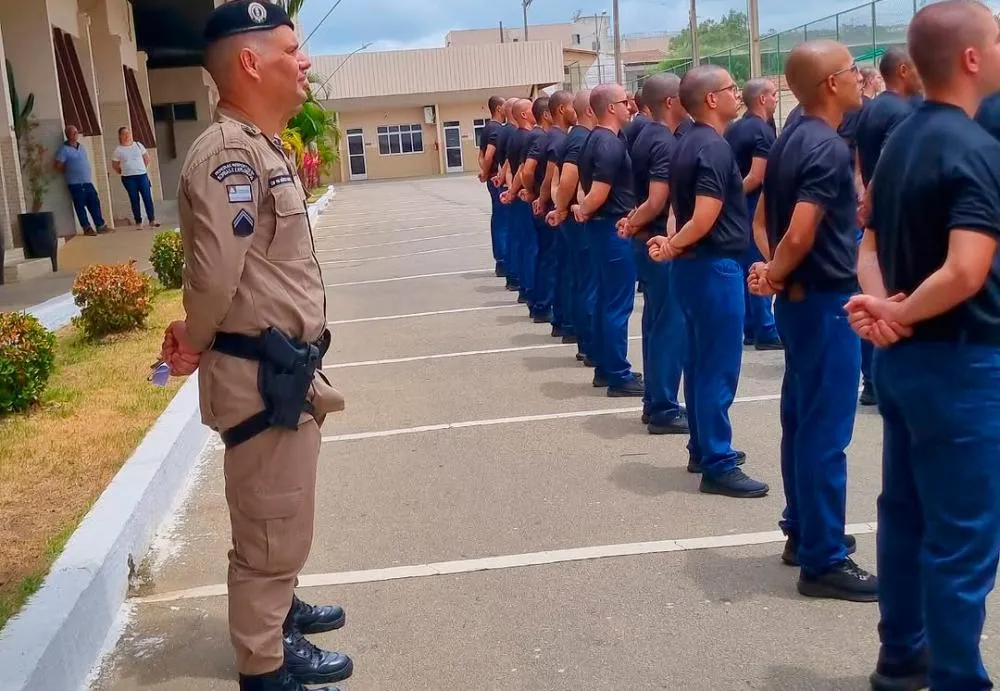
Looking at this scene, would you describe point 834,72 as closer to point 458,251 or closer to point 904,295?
point 904,295

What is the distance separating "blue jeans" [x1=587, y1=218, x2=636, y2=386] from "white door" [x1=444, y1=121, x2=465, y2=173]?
51.7 metres

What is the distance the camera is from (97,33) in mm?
23969

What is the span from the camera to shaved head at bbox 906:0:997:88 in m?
3.04

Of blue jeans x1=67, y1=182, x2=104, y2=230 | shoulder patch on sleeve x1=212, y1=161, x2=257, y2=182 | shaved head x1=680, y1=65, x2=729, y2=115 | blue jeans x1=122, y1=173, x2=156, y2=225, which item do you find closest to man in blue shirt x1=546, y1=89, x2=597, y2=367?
shaved head x1=680, y1=65, x2=729, y2=115

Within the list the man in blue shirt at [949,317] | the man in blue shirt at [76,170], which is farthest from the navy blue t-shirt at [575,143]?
the man in blue shirt at [76,170]

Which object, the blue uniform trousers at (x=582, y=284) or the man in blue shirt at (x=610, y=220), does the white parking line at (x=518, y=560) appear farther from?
the blue uniform trousers at (x=582, y=284)

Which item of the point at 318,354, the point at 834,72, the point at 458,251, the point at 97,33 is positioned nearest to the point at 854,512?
the point at 834,72

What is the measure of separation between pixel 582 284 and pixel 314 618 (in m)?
4.98

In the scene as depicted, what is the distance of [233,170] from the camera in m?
3.20

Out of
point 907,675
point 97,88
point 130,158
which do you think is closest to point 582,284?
point 907,675

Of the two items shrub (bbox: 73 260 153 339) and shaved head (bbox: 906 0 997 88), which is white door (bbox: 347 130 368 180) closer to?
shrub (bbox: 73 260 153 339)

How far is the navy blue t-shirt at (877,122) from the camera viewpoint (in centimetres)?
711

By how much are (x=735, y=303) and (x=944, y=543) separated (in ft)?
8.38

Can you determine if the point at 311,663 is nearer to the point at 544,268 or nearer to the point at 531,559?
the point at 531,559
